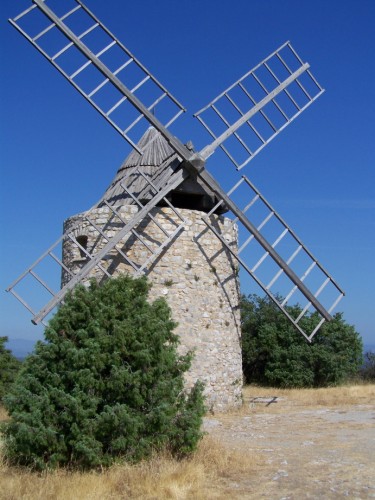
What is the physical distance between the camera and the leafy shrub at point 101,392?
5141 millimetres

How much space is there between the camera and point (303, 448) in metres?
6.61

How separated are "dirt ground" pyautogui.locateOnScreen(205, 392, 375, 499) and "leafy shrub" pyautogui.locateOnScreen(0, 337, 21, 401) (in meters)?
4.71

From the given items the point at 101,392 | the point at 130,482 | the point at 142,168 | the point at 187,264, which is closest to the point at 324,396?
the point at 187,264

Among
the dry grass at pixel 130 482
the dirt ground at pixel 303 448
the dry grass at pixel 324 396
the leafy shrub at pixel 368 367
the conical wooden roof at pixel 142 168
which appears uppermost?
the leafy shrub at pixel 368 367

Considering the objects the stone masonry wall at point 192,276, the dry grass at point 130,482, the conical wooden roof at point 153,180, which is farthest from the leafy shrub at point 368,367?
the dry grass at point 130,482

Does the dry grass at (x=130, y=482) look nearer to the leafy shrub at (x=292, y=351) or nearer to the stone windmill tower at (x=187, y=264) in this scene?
the stone windmill tower at (x=187, y=264)

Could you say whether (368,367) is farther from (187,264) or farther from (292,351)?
(187,264)

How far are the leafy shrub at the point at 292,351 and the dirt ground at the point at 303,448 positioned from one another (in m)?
5.52

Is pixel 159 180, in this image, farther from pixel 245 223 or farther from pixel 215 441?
pixel 215 441

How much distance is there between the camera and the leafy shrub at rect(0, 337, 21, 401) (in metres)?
11.0

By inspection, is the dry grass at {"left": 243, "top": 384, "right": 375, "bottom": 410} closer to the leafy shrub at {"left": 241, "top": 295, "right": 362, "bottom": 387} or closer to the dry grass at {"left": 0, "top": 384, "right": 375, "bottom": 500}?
the leafy shrub at {"left": 241, "top": 295, "right": 362, "bottom": 387}

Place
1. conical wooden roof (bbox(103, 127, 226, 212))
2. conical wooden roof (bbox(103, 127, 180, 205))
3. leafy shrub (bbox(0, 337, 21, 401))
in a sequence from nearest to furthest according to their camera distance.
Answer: conical wooden roof (bbox(103, 127, 226, 212))
conical wooden roof (bbox(103, 127, 180, 205))
leafy shrub (bbox(0, 337, 21, 401))

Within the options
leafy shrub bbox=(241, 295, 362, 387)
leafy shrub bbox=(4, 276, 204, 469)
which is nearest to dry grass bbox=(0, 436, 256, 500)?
leafy shrub bbox=(4, 276, 204, 469)

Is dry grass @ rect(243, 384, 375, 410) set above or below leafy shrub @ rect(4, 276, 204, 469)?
above
